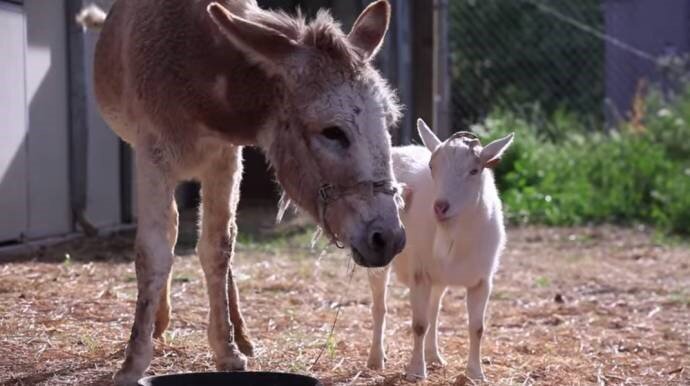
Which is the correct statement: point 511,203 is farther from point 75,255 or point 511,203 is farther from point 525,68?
point 525,68

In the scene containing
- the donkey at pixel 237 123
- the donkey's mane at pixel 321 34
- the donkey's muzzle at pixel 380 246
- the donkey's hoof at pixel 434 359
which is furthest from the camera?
the donkey's hoof at pixel 434 359

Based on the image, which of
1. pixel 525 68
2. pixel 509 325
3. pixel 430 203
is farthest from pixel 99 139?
pixel 525 68

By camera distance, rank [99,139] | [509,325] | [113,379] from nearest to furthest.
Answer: [113,379] → [509,325] → [99,139]

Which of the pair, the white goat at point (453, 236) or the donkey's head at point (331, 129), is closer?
the donkey's head at point (331, 129)

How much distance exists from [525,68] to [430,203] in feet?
51.1

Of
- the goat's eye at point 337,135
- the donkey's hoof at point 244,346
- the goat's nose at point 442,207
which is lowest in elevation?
the donkey's hoof at point 244,346

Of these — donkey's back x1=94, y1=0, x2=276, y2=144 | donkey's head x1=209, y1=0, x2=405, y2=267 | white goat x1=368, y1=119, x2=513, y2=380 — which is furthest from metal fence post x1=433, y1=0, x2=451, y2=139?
donkey's head x1=209, y1=0, x2=405, y2=267

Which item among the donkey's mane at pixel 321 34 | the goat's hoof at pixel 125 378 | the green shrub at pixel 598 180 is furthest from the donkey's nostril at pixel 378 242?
the green shrub at pixel 598 180

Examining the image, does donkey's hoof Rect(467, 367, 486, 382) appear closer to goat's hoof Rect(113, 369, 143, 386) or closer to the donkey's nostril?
the donkey's nostril

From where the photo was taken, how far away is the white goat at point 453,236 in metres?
5.40

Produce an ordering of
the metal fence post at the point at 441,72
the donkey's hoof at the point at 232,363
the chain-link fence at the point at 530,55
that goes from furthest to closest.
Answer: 1. the chain-link fence at the point at 530,55
2. the metal fence post at the point at 441,72
3. the donkey's hoof at the point at 232,363

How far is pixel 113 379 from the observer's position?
485 centimetres

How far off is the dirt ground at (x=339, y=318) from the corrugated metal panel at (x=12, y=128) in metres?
0.33

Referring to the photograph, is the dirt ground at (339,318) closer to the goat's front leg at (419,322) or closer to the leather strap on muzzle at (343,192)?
the goat's front leg at (419,322)
